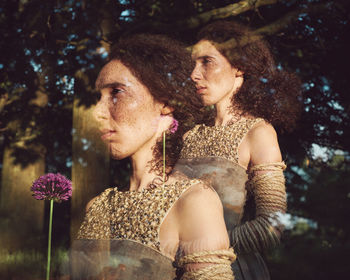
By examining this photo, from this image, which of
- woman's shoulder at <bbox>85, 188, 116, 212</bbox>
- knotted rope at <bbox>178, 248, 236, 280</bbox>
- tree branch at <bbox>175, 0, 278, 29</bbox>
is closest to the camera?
knotted rope at <bbox>178, 248, 236, 280</bbox>

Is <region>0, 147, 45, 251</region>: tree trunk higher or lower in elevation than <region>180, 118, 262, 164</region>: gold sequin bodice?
lower

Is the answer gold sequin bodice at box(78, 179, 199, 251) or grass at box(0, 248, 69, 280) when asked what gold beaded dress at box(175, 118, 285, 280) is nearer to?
gold sequin bodice at box(78, 179, 199, 251)

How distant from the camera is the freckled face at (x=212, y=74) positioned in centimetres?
218

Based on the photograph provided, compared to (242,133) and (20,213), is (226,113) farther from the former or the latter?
(20,213)

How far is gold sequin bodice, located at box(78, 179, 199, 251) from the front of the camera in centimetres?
123

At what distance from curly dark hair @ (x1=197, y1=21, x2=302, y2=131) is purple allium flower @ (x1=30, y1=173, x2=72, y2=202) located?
129 centimetres

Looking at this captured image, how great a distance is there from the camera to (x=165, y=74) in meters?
1.34

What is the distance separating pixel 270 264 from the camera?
7.89ft

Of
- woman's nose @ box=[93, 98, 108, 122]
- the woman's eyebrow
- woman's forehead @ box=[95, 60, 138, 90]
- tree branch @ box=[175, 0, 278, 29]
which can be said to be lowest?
woman's nose @ box=[93, 98, 108, 122]

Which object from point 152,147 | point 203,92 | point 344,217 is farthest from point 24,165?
point 344,217

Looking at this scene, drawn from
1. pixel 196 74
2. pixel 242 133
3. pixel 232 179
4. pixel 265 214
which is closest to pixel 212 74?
pixel 196 74

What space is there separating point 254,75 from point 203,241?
139 cm

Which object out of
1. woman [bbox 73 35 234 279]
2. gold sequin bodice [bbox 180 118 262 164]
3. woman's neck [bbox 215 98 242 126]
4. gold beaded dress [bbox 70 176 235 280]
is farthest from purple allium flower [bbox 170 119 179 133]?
woman's neck [bbox 215 98 242 126]

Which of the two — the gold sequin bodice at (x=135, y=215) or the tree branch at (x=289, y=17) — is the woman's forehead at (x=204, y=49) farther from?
the gold sequin bodice at (x=135, y=215)
